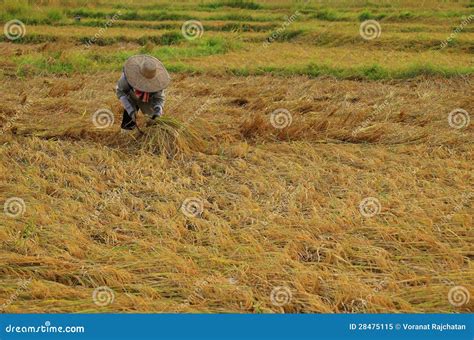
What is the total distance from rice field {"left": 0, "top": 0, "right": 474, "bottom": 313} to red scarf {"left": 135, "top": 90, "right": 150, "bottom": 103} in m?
0.27

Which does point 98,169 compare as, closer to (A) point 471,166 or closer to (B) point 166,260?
(B) point 166,260

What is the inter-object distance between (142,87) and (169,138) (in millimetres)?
542

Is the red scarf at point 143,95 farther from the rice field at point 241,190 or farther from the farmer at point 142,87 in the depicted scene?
the rice field at point 241,190

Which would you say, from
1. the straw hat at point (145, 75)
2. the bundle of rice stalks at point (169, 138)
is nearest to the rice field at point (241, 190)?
the bundle of rice stalks at point (169, 138)

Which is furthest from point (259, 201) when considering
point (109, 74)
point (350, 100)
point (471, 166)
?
point (109, 74)

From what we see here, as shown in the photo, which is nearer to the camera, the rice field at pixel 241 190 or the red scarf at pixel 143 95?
the rice field at pixel 241 190

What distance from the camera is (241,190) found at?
4.82 meters

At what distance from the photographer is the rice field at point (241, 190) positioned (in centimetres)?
339

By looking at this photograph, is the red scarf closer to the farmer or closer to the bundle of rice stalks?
the farmer

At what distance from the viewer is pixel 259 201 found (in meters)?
4.66

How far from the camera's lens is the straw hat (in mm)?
5379

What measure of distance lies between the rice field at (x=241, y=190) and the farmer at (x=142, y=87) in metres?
0.17

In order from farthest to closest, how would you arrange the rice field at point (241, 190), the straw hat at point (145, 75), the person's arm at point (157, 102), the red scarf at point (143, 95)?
the person's arm at point (157, 102) → the red scarf at point (143, 95) → the straw hat at point (145, 75) → the rice field at point (241, 190)

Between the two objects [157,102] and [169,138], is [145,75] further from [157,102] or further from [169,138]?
[169,138]
